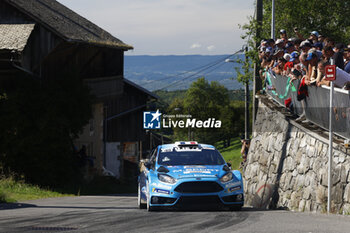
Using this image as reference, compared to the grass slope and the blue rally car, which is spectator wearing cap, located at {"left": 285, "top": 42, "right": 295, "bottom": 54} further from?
the grass slope

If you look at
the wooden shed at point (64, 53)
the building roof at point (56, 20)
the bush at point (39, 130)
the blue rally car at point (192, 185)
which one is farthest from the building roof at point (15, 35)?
the blue rally car at point (192, 185)

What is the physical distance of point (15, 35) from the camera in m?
26.1

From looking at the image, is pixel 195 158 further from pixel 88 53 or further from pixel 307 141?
pixel 88 53

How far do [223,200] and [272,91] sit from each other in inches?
460

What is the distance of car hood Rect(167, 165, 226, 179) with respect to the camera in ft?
41.7

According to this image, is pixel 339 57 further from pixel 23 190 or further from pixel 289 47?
pixel 23 190

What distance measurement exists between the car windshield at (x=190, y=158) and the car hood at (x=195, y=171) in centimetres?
49

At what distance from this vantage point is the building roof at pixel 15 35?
81.0ft

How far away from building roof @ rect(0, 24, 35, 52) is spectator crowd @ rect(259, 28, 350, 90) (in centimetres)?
1014

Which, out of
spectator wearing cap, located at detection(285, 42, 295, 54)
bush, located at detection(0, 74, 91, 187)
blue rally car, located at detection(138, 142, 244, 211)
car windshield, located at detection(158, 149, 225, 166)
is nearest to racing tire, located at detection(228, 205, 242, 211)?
blue rally car, located at detection(138, 142, 244, 211)

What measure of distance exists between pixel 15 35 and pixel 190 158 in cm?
1485

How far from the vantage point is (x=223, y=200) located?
41.2 feet

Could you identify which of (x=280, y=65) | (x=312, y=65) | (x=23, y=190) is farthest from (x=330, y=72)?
(x=23, y=190)

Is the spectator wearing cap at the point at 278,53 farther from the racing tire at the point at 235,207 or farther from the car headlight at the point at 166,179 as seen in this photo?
the car headlight at the point at 166,179
